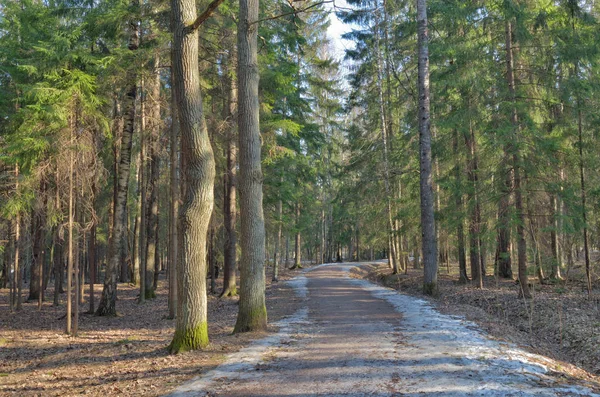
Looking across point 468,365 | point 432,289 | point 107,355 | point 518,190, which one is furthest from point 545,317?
point 107,355

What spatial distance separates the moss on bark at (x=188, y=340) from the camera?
704 cm

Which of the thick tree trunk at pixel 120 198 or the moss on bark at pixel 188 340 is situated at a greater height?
the thick tree trunk at pixel 120 198

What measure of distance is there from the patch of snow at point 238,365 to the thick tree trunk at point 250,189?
718 millimetres

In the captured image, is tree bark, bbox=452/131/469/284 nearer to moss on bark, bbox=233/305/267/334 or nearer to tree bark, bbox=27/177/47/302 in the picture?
moss on bark, bbox=233/305/267/334

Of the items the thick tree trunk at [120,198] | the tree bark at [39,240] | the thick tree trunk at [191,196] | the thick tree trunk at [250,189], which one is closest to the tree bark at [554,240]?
the thick tree trunk at [250,189]

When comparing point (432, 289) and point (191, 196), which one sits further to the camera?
point (432, 289)

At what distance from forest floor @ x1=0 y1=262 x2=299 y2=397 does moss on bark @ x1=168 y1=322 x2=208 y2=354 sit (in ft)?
0.53

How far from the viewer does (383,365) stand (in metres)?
5.87

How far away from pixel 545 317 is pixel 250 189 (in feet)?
26.5

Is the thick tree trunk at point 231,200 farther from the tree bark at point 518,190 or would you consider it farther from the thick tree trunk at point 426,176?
the tree bark at point 518,190

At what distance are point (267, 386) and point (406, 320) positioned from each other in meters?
5.18

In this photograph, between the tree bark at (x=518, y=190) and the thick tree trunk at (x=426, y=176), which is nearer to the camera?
the tree bark at (x=518, y=190)

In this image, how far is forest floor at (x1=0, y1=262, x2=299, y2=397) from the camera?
18.7 feet

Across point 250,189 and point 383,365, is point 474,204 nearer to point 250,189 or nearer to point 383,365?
point 250,189
